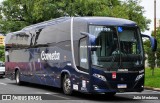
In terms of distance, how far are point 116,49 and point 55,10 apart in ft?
93.6

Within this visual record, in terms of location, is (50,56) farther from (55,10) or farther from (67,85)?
(55,10)

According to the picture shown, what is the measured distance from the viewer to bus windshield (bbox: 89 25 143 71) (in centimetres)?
1578

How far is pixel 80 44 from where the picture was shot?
652 inches

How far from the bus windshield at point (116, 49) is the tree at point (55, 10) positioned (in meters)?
26.3

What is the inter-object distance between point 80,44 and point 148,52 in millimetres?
12842

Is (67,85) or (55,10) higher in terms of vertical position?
(55,10)

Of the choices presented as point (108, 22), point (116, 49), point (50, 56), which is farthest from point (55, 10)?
point (116, 49)

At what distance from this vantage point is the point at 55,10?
44.0m

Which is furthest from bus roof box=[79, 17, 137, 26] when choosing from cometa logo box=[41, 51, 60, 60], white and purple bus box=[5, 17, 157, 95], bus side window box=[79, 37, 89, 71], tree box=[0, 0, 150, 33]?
tree box=[0, 0, 150, 33]

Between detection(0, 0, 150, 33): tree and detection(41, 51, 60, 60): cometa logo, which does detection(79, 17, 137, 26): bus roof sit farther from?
detection(0, 0, 150, 33): tree

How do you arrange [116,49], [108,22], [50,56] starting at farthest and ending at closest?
[50,56] < [108,22] < [116,49]

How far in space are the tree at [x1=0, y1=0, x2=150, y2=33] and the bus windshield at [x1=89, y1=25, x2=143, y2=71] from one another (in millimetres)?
26255

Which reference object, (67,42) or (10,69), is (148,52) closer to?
(10,69)

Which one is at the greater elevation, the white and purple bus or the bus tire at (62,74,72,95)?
the white and purple bus
